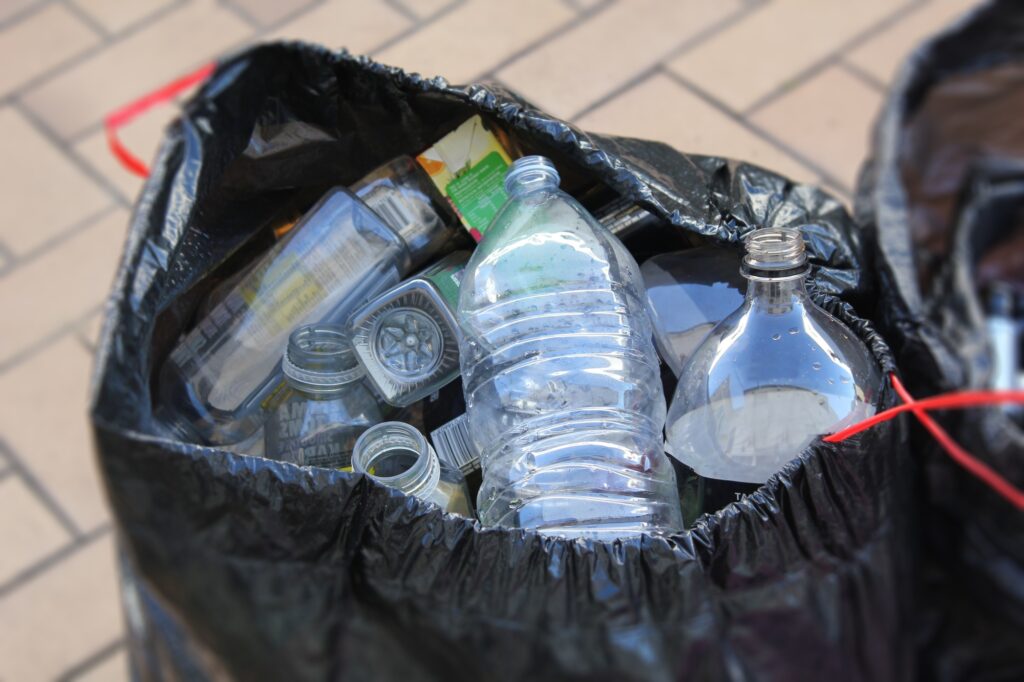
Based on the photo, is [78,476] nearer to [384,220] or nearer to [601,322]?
[384,220]

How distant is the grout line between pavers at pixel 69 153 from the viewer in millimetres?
2242

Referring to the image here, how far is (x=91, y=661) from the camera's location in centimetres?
170

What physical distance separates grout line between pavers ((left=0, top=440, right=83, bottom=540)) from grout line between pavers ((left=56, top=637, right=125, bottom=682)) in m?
0.22

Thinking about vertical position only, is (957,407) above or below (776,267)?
below

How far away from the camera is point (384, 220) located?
1256mm

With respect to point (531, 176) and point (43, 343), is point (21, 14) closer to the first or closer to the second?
point (43, 343)

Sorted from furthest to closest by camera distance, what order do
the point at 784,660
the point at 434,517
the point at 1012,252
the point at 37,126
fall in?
the point at 37,126 → the point at 434,517 → the point at 784,660 → the point at 1012,252

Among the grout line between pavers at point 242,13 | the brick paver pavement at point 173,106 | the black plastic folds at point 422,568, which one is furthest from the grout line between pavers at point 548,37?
the black plastic folds at point 422,568

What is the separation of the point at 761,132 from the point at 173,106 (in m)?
1.27

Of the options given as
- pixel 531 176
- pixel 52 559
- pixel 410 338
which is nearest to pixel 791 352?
pixel 531 176

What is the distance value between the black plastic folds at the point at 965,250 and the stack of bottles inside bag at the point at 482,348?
13.4 inches

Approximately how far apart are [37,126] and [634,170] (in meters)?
1.73

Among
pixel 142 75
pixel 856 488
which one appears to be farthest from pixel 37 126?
pixel 856 488

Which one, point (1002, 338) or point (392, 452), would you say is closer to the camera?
point (1002, 338)
